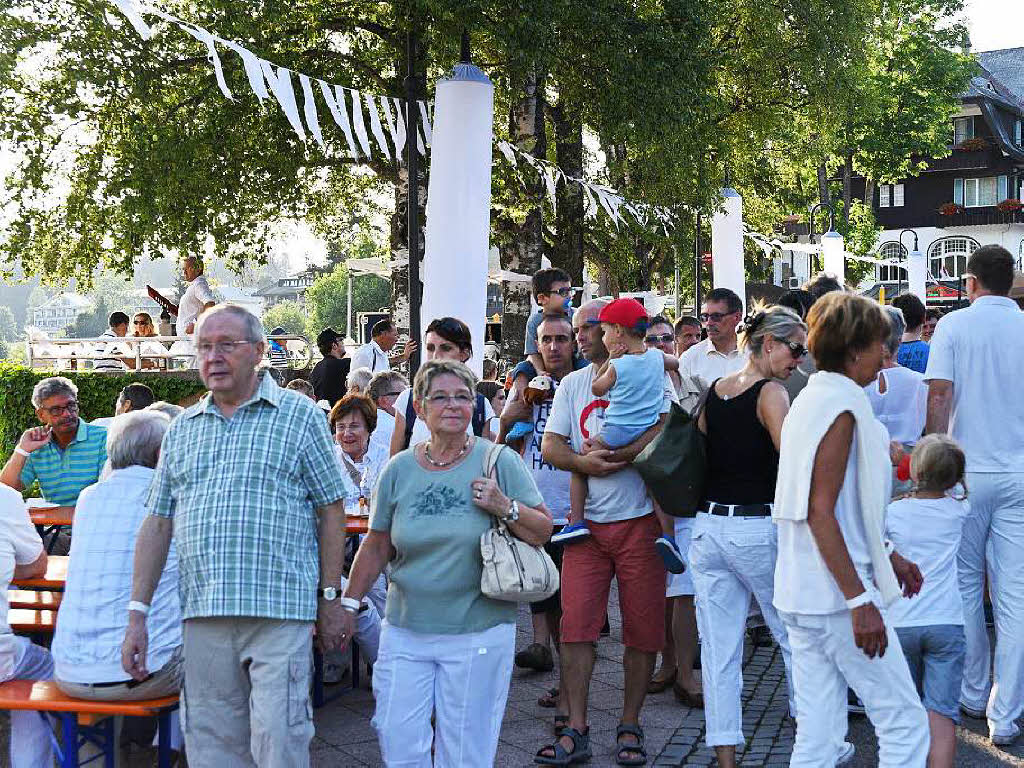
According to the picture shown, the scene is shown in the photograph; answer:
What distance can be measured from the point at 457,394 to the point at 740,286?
16.9 meters

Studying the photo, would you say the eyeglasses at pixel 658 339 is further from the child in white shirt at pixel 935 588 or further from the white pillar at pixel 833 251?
the white pillar at pixel 833 251

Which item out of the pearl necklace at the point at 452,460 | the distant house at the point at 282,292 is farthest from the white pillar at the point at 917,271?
the distant house at the point at 282,292

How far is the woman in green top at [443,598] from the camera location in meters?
4.44

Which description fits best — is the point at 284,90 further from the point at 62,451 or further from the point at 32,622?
the point at 32,622

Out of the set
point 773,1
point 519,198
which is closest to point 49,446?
point 519,198

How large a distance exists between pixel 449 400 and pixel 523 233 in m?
16.6

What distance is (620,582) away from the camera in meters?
5.84

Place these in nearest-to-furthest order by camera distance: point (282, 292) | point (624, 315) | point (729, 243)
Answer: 1. point (624, 315)
2. point (729, 243)
3. point (282, 292)

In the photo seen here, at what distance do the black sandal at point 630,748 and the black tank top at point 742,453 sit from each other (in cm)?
123

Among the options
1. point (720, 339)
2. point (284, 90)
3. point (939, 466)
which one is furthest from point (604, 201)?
point (939, 466)

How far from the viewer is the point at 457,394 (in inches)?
180

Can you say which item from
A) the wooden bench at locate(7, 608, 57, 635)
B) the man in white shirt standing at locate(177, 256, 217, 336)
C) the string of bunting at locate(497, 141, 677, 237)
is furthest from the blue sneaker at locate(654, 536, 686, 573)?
the man in white shirt standing at locate(177, 256, 217, 336)

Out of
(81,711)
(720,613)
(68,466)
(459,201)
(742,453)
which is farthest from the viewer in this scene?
(459,201)

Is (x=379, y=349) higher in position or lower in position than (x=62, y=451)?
higher
